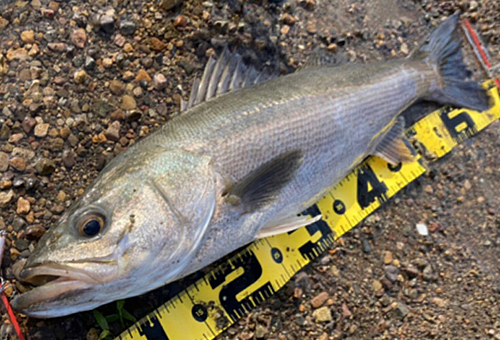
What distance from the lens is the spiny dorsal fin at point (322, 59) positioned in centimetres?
294

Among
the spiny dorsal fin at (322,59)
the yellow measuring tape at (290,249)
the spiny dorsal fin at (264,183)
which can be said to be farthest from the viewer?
the spiny dorsal fin at (322,59)

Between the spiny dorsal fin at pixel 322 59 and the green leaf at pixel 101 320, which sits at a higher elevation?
the spiny dorsal fin at pixel 322 59

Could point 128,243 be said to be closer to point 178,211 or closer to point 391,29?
point 178,211

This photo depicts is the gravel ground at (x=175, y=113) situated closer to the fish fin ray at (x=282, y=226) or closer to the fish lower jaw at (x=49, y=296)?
the fish fin ray at (x=282, y=226)

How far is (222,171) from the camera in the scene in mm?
2295

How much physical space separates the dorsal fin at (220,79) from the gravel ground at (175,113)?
1.22 feet

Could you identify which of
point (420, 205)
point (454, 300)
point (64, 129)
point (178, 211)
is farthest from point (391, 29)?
point (64, 129)

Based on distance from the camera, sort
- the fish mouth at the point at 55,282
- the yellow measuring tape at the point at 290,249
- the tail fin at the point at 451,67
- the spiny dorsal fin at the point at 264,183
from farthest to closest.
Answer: the tail fin at the point at 451,67 < the yellow measuring tape at the point at 290,249 < the spiny dorsal fin at the point at 264,183 < the fish mouth at the point at 55,282

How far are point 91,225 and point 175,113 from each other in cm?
118

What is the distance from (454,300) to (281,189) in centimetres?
161

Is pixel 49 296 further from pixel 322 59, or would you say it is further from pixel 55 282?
pixel 322 59

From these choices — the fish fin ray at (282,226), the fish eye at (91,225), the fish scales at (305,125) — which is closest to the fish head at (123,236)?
the fish eye at (91,225)

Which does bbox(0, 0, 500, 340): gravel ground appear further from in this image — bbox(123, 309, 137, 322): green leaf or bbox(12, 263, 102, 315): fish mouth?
bbox(12, 263, 102, 315): fish mouth

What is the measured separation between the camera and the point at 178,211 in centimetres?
212
